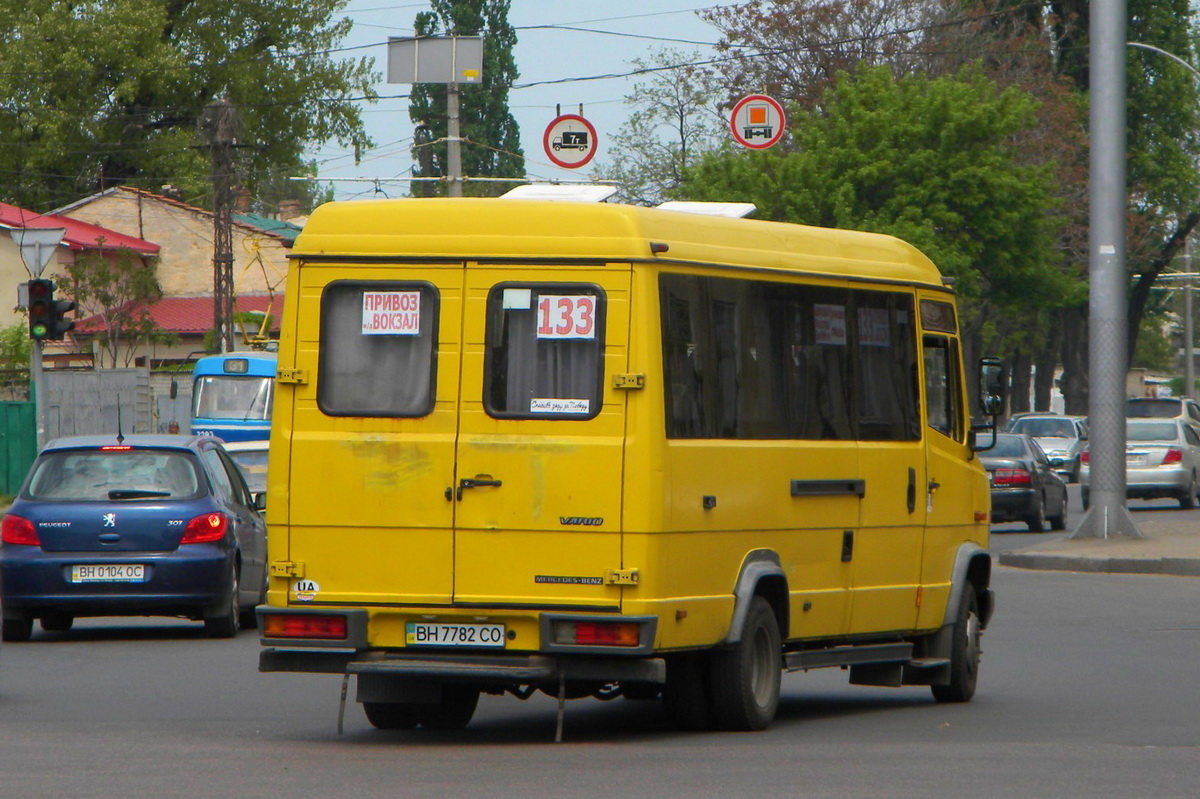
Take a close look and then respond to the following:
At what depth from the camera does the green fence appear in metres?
40.8

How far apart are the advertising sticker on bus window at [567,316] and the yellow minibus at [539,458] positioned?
0.01 metres

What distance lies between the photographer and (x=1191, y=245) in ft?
319

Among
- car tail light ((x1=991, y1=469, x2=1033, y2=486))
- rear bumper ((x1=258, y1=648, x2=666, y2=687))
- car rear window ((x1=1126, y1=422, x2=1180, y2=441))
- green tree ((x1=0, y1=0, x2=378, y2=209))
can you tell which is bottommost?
car tail light ((x1=991, y1=469, x2=1033, y2=486))

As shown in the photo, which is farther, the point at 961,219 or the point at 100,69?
the point at 100,69

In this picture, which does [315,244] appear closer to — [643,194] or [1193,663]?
[1193,663]

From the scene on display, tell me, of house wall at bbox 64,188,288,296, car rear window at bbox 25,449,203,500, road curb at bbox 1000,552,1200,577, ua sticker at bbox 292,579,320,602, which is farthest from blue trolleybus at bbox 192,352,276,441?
house wall at bbox 64,188,288,296

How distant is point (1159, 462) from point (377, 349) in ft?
91.3

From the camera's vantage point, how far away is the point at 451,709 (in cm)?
1062

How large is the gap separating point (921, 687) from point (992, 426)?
6.11 ft

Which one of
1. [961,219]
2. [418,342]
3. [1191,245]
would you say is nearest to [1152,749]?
[418,342]

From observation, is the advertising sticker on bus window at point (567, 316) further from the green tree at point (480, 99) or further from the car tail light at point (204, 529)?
the green tree at point (480, 99)

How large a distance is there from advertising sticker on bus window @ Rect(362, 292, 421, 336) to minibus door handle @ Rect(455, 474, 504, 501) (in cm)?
73

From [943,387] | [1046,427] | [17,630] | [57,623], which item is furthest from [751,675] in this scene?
[1046,427]

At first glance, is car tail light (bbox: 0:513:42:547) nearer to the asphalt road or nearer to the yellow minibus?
the asphalt road
